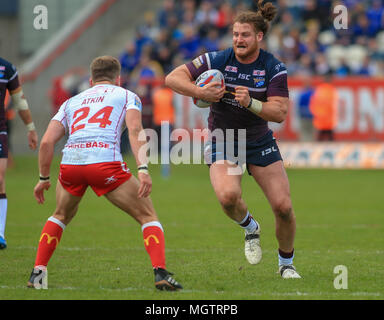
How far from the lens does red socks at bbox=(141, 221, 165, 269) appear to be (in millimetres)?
7168

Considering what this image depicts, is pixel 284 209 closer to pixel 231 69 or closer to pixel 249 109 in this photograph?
pixel 249 109

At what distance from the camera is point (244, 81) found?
7887 millimetres

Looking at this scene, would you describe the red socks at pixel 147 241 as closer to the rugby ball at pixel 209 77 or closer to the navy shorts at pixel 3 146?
the rugby ball at pixel 209 77

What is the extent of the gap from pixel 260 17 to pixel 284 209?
6.09 ft

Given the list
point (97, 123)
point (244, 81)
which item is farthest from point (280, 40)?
point (97, 123)

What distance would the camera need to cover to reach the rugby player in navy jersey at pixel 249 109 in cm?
774

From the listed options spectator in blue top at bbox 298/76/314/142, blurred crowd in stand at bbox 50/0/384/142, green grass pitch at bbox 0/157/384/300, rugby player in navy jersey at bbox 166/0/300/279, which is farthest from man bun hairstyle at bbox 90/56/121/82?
spectator in blue top at bbox 298/76/314/142

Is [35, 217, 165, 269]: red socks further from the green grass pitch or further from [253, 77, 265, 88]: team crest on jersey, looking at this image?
[253, 77, 265, 88]: team crest on jersey

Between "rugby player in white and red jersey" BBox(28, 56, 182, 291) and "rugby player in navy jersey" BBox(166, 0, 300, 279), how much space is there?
75 centimetres

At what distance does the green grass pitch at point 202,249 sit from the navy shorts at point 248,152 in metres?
1.15

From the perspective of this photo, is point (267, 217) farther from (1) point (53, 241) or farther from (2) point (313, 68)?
(2) point (313, 68)

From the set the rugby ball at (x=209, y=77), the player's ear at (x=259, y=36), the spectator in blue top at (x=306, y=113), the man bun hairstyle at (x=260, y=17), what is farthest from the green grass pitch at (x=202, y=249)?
the spectator in blue top at (x=306, y=113)
